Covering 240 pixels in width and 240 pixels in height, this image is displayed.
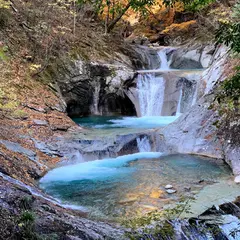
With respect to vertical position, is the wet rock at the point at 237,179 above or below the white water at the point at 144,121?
below

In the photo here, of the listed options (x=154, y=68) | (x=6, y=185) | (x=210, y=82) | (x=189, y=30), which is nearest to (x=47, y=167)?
(x=6, y=185)

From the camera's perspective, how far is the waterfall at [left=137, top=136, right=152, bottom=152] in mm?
10141

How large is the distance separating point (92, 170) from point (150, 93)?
8.73 metres

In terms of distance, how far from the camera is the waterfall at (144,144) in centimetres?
1014

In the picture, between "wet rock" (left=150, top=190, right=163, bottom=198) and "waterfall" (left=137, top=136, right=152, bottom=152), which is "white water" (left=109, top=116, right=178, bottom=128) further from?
"wet rock" (left=150, top=190, right=163, bottom=198)

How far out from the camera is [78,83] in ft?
→ 50.2

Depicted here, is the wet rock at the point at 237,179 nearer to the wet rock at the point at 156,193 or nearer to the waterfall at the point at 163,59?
the wet rock at the point at 156,193

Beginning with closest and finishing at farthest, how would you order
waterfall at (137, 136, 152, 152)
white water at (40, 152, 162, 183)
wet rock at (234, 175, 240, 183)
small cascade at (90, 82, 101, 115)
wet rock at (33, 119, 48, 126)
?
wet rock at (234, 175, 240, 183), white water at (40, 152, 162, 183), waterfall at (137, 136, 152, 152), wet rock at (33, 119, 48, 126), small cascade at (90, 82, 101, 115)

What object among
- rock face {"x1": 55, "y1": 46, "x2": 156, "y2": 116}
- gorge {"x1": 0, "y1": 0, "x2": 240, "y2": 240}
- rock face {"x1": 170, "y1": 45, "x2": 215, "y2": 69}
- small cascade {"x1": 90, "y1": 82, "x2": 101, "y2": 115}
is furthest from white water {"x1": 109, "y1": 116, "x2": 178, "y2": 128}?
rock face {"x1": 170, "y1": 45, "x2": 215, "y2": 69}

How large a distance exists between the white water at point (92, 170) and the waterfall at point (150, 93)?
654cm

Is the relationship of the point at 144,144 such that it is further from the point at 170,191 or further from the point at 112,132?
the point at 170,191

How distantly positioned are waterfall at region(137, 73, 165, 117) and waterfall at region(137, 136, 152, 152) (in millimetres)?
5625

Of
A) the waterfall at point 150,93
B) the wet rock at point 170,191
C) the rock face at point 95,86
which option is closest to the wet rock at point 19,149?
the wet rock at point 170,191

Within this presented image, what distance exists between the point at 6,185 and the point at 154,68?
653 inches
